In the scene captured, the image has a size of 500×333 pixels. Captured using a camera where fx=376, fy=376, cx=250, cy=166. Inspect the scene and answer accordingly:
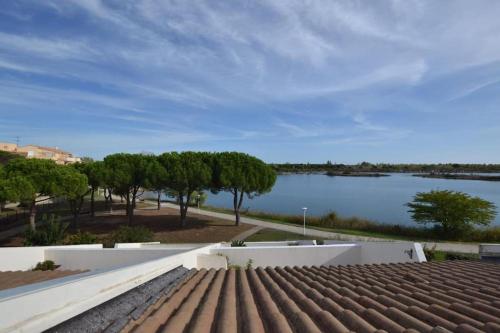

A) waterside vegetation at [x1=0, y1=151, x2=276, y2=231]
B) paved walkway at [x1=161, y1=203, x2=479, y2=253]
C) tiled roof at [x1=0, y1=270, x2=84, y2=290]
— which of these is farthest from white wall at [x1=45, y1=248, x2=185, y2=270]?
waterside vegetation at [x1=0, y1=151, x2=276, y2=231]

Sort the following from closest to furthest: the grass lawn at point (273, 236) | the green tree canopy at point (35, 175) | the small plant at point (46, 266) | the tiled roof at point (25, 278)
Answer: the tiled roof at point (25, 278) < the small plant at point (46, 266) < the green tree canopy at point (35, 175) < the grass lawn at point (273, 236)

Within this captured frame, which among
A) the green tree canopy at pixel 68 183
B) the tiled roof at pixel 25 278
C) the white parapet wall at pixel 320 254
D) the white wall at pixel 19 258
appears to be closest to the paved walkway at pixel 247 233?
the green tree canopy at pixel 68 183

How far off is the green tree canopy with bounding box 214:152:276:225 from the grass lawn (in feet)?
11.9

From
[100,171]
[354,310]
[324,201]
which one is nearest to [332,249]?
[354,310]

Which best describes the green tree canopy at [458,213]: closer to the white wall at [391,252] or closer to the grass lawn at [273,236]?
the grass lawn at [273,236]

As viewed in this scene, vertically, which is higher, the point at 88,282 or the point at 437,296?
the point at 88,282

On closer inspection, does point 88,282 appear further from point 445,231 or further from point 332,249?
point 445,231

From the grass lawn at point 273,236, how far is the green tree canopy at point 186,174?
5.84m

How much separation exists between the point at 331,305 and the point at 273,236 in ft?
64.0

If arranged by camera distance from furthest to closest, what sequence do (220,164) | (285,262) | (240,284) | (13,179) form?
(220,164) → (13,179) → (285,262) → (240,284)

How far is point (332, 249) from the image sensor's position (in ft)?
38.0

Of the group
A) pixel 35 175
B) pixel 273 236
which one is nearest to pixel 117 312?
pixel 273 236

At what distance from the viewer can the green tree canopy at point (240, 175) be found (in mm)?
27359

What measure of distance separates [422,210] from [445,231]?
214 centimetres
